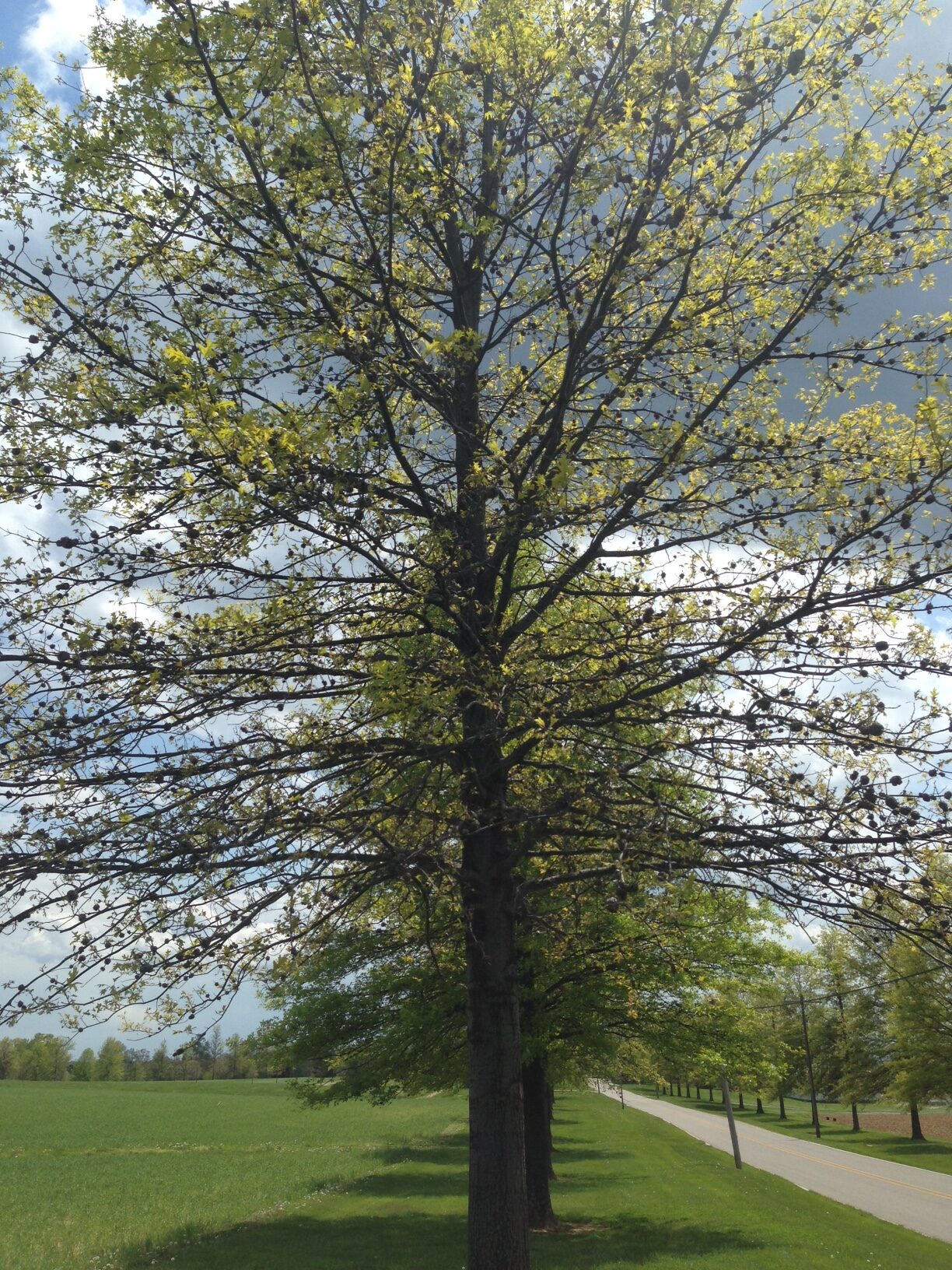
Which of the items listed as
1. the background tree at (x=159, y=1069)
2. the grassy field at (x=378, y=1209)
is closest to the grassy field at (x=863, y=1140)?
the grassy field at (x=378, y=1209)

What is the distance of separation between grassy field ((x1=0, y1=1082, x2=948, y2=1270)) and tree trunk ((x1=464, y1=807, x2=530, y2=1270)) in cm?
693

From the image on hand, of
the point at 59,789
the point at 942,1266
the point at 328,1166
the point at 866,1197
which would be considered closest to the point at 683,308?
the point at 59,789

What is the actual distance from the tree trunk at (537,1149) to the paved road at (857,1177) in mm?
7846

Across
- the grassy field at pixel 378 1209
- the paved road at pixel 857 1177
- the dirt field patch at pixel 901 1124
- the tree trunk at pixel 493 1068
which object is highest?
the tree trunk at pixel 493 1068

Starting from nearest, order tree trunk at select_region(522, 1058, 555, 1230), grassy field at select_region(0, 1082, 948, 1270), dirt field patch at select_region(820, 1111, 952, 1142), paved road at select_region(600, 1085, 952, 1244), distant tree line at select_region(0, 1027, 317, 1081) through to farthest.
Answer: grassy field at select_region(0, 1082, 948, 1270)
tree trunk at select_region(522, 1058, 555, 1230)
paved road at select_region(600, 1085, 952, 1244)
dirt field patch at select_region(820, 1111, 952, 1142)
distant tree line at select_region(0, 1027, 317, 1081)

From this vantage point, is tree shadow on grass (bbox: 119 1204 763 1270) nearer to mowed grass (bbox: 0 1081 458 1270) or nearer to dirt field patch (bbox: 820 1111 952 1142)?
mowed grass (bbox: 0 1081 458 1270)

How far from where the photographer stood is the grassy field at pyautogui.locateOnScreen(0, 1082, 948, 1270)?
13.7m

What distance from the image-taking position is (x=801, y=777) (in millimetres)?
5664

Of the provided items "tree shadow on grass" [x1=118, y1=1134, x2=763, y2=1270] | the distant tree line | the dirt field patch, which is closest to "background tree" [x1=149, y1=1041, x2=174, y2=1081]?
the distant tree line

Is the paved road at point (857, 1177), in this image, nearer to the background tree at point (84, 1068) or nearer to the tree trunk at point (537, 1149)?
the tree trunk at point (537, 1149)

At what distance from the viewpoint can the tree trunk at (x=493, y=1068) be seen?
20.0 feet

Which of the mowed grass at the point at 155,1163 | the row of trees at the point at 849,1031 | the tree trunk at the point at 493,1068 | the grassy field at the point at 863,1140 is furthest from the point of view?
the grassy field at the point at 863,1140

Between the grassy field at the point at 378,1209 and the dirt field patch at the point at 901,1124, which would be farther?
the dirt field patch at the point at 901,1124

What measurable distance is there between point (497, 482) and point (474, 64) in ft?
8.21
